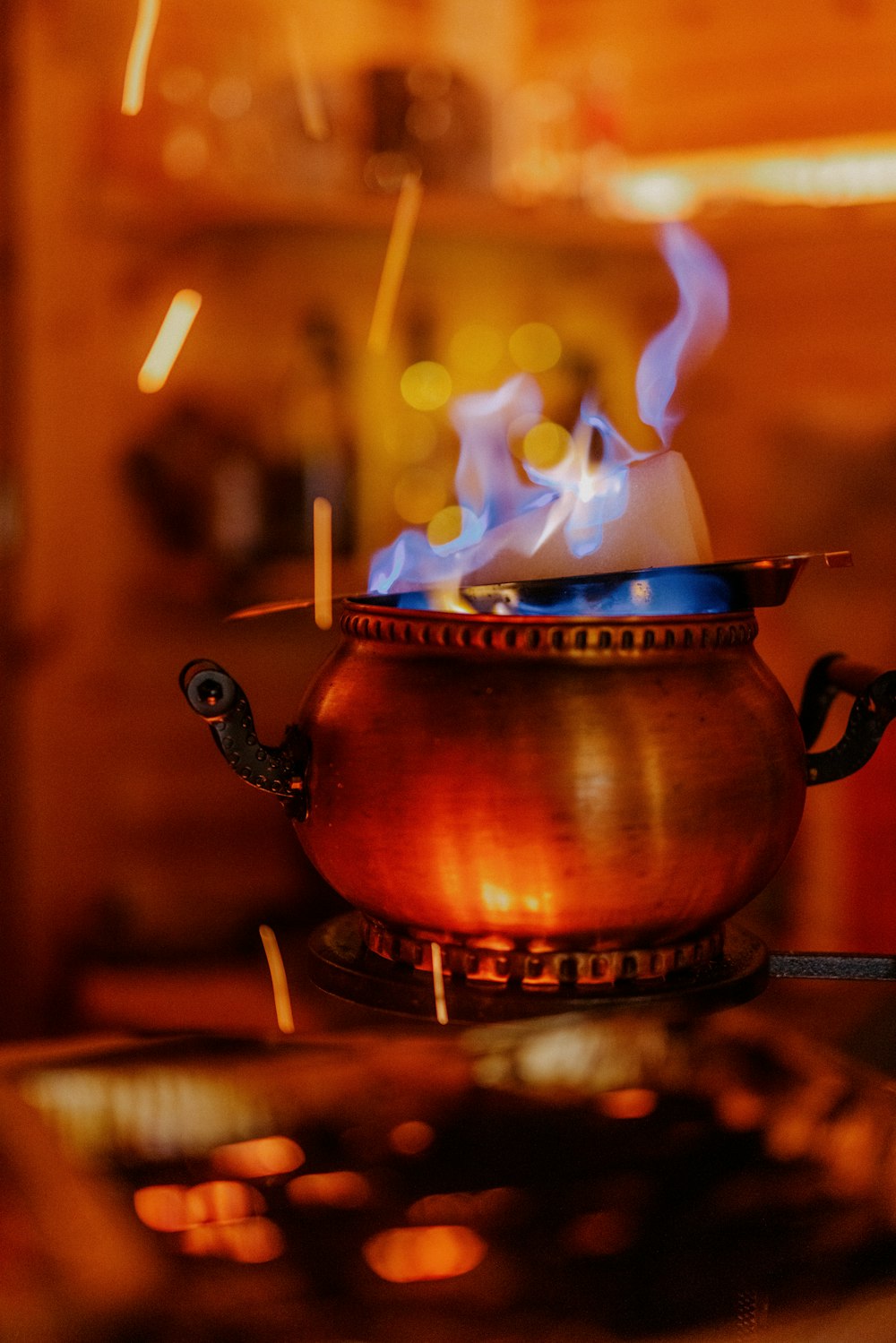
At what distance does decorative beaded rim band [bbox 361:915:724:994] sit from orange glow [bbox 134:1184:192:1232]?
12.0 inches

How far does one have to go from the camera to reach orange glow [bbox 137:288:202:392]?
102 inches

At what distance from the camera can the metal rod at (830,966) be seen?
69 cm

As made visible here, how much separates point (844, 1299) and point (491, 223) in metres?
2.17

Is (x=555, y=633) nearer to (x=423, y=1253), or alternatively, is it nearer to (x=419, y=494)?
(x=423, y=1253)

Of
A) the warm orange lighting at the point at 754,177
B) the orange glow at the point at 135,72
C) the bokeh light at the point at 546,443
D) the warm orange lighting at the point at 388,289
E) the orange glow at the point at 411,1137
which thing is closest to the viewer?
the orange glow at the point at 411,1137

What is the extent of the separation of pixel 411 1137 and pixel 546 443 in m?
2.12

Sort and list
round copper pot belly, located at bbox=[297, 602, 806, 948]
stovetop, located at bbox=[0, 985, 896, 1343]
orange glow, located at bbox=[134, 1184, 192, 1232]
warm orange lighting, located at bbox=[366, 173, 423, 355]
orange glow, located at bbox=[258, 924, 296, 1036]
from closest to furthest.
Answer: round copper pot belly, located at bbox=[297, 602, 806, 948], stovetop, located at bbox=[0, 985, 896, 1343], orange glow, located at bbox=[134, 1184, 192, 1232], orange glow, located at bbox=[258, 924, 296, 1036], warm orange lighting, located at bbox=[366, 173, 423, 355]

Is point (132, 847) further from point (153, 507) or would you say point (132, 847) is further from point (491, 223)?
point (491, 223)

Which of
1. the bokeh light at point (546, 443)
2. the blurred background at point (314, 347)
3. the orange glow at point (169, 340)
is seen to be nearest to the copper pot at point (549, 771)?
the blurred background at point (314, 347)

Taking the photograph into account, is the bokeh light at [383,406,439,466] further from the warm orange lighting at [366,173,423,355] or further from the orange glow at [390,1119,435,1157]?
the orange glow at [390,1119,435,1157]

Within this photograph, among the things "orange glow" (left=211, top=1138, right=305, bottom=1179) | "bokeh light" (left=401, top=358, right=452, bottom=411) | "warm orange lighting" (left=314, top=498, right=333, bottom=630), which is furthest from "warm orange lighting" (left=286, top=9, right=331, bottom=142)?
"orange glow" (left=211, top=1138, right=305, bottom=1179)

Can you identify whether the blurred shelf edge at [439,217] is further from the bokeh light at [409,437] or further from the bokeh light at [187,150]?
the bokeh light at [409,437]

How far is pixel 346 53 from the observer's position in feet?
9.22

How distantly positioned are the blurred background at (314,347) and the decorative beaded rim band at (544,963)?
174cm
